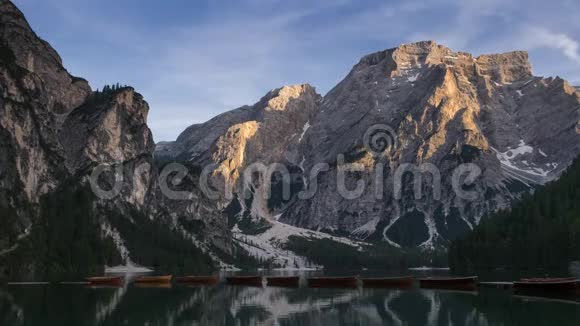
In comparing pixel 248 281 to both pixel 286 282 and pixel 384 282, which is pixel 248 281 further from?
pixel 384 282

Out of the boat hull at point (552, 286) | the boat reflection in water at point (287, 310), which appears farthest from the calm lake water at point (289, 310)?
the boat hull at point (552, 286)

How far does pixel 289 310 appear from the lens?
3243 inches

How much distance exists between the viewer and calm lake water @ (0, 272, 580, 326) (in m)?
69.6

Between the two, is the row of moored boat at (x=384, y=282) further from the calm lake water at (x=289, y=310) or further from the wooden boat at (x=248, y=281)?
the calm lake water at (x=289, y=310)

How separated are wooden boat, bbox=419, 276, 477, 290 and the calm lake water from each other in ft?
55.7

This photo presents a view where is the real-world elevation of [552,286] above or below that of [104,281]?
below

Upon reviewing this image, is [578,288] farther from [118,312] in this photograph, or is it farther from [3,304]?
[3,304]

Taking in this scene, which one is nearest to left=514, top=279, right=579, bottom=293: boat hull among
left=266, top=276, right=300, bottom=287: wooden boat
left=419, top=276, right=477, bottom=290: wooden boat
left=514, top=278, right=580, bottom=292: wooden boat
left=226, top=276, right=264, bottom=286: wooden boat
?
left=514, top=278, right=580, bottom=292: wooden boat

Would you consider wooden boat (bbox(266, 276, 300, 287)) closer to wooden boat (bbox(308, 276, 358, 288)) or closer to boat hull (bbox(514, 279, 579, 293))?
wooden boat (bbox(308, 276, 358, 288))

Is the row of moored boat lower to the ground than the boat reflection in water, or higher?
higher

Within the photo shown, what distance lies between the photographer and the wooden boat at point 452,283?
127 meters

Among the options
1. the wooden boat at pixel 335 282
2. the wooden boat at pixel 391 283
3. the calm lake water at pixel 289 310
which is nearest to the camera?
the calm lake water at pixel 289 310

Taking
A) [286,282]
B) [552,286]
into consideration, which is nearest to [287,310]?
[552,286]

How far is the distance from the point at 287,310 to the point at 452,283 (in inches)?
2316
